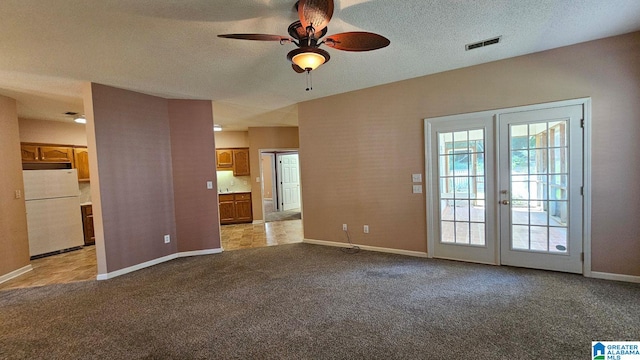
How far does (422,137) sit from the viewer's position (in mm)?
3955

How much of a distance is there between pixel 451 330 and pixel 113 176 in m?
4.43

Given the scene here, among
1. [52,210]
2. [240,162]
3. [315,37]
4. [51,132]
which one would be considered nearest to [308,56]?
[315,37]

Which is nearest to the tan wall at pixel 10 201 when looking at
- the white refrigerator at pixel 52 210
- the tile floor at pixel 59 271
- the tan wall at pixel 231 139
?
the tile floor at pixel 59 271

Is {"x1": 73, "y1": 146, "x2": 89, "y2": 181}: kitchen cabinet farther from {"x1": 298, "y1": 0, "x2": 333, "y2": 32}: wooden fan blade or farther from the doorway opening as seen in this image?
{"x1": 298, "y1": 0, "x2": 333, "y2": 32}: wooden fan blade

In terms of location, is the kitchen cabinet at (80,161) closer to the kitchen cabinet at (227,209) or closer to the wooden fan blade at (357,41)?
the kitchen cabinet at (227,209)

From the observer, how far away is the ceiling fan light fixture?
207cm

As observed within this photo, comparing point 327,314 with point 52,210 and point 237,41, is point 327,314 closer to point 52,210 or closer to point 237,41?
point 237,41

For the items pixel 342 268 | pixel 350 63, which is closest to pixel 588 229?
pixel 342 268

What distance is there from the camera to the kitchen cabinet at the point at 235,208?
7.29m

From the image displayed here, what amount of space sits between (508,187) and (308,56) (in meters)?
3.01

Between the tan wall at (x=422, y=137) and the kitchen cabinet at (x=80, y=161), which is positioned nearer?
the tan wall at (x=422, y=137)

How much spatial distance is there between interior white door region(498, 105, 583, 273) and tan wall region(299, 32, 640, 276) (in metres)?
0.17

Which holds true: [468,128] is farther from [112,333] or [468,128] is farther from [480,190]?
[112,333]

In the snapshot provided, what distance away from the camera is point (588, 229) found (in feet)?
10.1
